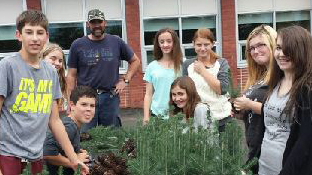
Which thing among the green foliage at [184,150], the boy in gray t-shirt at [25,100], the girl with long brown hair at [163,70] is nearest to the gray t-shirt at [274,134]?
the green foliage at [184,150]

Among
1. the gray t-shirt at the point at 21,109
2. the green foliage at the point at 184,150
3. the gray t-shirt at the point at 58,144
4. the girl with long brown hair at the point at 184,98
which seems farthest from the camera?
the girl with long brown hair at the point at 184,98

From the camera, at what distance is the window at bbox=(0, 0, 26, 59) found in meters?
11.8

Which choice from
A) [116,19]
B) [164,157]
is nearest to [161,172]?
[164,157]

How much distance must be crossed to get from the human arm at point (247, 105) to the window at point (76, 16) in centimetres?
870

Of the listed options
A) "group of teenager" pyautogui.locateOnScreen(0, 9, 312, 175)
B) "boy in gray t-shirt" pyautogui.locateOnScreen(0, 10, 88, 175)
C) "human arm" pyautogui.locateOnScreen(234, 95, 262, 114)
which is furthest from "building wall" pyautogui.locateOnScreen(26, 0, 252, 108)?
"boy in gray t-shirt" pyautogui.locateOnScreen(0, 10, 88, 175)

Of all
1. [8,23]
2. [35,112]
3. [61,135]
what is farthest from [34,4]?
[35,112]

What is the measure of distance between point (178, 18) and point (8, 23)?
4.26 metres

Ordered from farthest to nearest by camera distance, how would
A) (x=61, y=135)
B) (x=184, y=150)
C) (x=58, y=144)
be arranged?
1. (x=58, y=144)
2. (x=61, y=135)
3. (x=184, y=150)

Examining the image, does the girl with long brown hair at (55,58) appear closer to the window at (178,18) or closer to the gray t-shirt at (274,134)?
the gray t-shirt at (274,134)

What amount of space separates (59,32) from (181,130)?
9.94 m

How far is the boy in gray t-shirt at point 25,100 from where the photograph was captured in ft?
9.33

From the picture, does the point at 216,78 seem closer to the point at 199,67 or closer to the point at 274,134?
the point at 199,67

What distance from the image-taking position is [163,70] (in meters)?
4.76

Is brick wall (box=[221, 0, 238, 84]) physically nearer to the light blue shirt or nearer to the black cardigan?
the light blue shirt
